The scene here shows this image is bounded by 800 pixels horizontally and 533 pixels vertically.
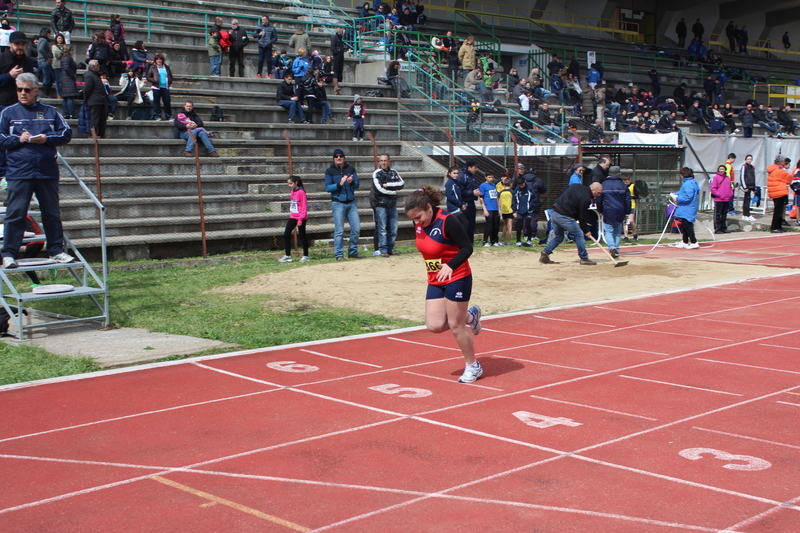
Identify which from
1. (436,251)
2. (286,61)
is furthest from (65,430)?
(286,61)

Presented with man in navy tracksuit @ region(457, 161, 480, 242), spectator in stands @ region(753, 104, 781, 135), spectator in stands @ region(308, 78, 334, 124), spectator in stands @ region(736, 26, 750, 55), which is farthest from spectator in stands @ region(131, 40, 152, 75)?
spectator in stands @ region(736, 26, 750, 55)

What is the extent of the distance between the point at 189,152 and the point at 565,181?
1005cm

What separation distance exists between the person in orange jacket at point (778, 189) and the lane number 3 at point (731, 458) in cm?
2069

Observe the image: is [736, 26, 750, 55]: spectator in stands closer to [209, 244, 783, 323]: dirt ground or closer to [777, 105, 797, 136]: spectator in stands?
[777, 105, 797, 136]: spectator in stands

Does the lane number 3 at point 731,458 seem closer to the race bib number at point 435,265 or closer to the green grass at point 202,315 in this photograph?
the race bib number at point 435,265

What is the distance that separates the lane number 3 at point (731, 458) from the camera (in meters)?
5.32

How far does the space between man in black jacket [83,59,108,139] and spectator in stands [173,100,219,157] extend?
5.93 ft

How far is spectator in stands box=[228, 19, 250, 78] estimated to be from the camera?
24.5 m

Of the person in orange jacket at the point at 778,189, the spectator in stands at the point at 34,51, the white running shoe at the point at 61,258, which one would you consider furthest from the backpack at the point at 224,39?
the person in orange jacket at the point at 778,189

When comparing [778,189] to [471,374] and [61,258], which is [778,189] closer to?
[471,374]

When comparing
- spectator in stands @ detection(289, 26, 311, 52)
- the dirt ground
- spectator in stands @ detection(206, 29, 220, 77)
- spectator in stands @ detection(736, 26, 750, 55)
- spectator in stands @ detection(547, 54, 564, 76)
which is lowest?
the dirt ground

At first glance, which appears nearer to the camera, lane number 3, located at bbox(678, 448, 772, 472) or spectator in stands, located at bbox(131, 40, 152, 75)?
lane number 3, located at bbox(678, 448, 772, 472)

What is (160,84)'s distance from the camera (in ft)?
67.8

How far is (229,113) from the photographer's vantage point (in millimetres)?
22656
